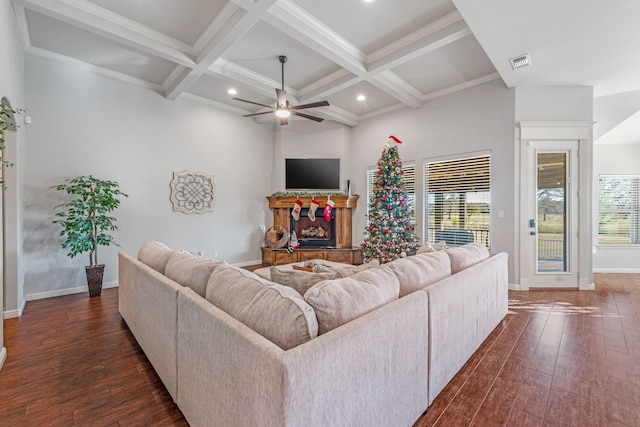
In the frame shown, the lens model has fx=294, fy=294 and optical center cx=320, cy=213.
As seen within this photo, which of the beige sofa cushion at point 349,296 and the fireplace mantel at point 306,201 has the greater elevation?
the fireplace mantel at point 306,201

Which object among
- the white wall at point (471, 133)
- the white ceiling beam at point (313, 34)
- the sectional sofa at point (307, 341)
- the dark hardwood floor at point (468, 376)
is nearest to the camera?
the sectional sofa at point (307, 341)

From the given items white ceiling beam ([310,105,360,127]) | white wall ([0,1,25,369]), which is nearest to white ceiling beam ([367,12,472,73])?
white ceiling beam ([310,105,360,127])

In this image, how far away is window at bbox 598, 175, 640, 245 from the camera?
5730 mm

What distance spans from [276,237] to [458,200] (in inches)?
142

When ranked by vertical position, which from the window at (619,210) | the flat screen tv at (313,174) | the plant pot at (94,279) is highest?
the flat screen tv at (313,174)

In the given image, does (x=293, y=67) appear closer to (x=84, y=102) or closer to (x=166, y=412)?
(x=84, y=102)

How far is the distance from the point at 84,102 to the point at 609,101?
27.1ft

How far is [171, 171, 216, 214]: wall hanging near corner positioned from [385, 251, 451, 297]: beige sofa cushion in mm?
4541

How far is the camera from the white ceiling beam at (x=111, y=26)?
116 inches

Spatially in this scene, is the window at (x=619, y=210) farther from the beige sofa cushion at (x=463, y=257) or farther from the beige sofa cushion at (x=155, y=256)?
the beige sofa cushion at (x=155, y=256)

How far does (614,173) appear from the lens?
585 centimetres

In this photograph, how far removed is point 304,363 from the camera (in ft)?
3.19

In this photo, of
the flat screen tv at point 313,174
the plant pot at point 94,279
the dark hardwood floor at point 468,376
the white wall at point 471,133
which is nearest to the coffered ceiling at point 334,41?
the white wall at point 471,133

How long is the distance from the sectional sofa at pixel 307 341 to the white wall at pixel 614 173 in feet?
17.9
